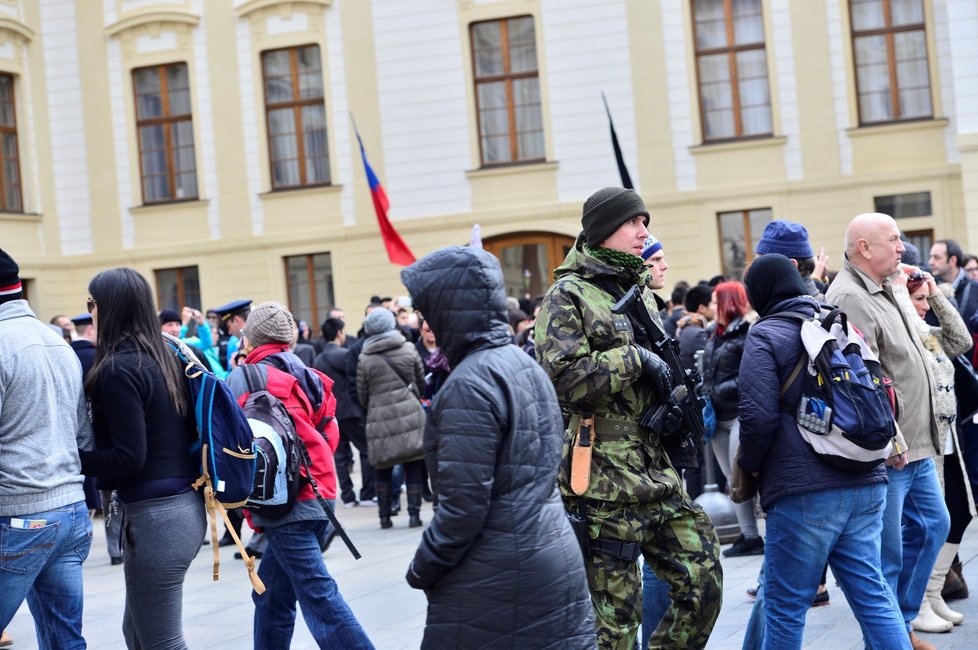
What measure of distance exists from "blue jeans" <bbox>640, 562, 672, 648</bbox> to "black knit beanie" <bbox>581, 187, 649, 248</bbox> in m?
1.40

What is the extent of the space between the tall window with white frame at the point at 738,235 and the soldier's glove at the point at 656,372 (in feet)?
60.7

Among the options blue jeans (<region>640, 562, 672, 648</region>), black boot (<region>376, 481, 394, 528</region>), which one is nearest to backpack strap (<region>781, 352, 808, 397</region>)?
blue jeans (<region>640, 562, 672, 648</region>)

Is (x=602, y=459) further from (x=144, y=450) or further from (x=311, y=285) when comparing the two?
Result: (x=311, y=285)

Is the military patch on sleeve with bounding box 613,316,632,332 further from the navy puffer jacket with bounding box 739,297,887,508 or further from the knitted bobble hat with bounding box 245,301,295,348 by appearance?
the knitted bobble hat with bounding box 245,301,295,348

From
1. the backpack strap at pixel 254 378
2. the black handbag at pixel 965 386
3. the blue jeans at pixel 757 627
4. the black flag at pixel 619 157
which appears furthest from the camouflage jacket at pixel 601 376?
the black flag at pixel 619 157

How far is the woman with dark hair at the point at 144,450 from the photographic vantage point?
5.02m

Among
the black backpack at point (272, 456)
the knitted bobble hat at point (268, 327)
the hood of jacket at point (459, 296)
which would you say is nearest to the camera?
the hood of jacket at point (459, 296)

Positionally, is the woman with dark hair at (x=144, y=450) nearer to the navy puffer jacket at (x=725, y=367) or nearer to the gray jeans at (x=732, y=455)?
the navy puffer jacket at (x=725, y=367)

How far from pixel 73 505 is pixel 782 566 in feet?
8.92

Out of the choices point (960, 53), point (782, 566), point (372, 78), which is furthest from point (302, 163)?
point (782, 566)

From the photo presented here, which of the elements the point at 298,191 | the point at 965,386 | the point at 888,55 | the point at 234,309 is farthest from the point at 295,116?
the point at 965,386

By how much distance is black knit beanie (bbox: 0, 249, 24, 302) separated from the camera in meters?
5.15

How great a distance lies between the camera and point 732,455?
361 inches

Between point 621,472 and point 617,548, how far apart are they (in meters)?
0.28
